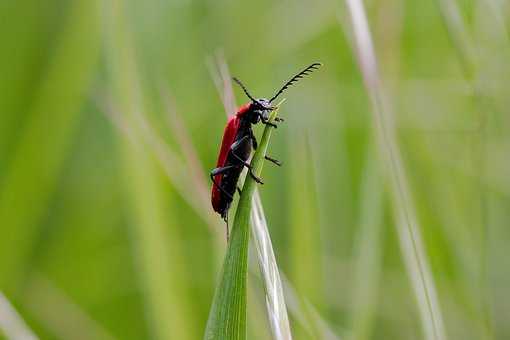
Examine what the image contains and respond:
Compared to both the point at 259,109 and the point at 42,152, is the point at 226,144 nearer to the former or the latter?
the point at 259,109

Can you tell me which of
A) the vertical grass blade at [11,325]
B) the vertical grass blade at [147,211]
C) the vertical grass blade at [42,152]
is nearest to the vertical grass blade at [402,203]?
the vertical grass blade at [147,211]

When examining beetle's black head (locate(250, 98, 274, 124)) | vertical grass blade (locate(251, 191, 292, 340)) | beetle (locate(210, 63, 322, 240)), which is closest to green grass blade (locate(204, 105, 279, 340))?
vertical grass blade (locate(251, 191, 292, 340))

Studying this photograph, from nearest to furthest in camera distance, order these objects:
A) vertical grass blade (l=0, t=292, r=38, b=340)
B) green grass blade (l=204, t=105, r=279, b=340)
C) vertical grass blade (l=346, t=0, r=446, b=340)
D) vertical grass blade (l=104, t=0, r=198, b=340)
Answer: green grass blade (l=204, t=105, r=279, b=340)
vertical grass blade (l=346, t=0, r=446, b=340)
vertical grass blade (l=0, t=292, r=38, b=340)
vertical grass blade (l=104, t=0, r=198, b=340)

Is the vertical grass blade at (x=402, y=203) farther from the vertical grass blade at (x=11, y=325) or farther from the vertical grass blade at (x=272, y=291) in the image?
the vertical grass blade at (x=11, y=325)

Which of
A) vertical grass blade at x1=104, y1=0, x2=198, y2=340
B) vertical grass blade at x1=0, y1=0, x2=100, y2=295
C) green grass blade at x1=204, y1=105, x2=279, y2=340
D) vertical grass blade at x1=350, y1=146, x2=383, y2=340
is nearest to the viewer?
green grass blade at x1=204, y1=105, x2=279, y2=340

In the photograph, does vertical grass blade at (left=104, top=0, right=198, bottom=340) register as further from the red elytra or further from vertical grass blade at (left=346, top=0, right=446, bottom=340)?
vertical grass blade at (left=346, top=0, right=446, bottom=340)

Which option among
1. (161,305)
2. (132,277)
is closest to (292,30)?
(132,277)

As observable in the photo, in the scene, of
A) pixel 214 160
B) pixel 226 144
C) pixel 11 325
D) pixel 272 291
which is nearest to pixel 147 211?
pixel 226 144
